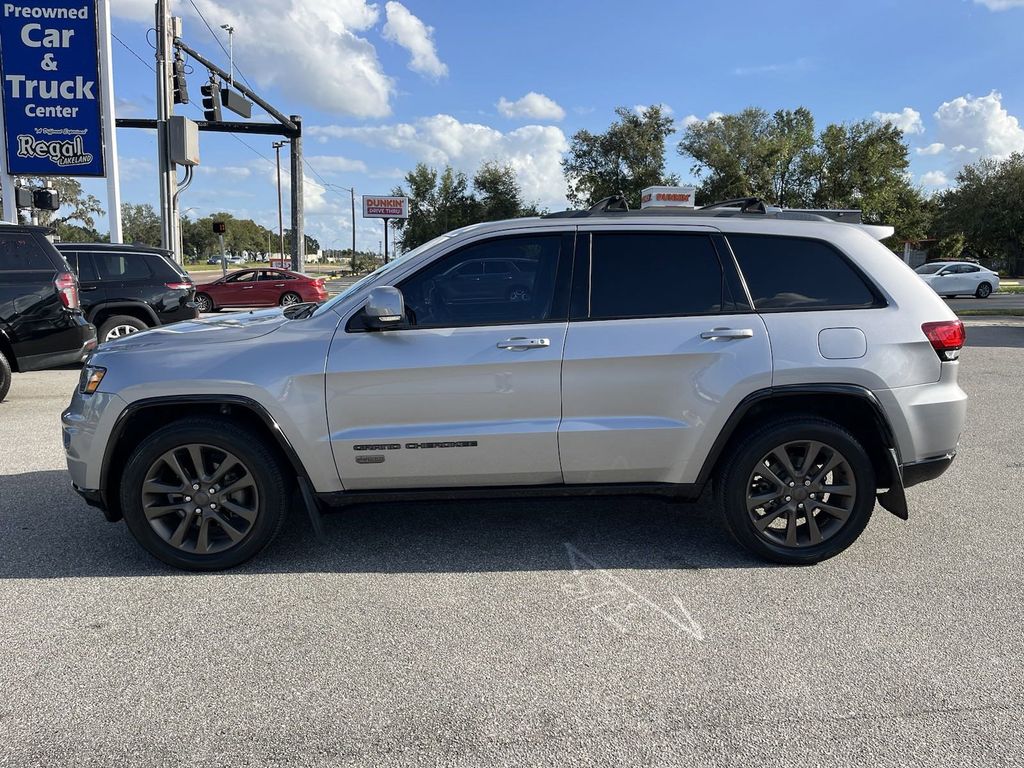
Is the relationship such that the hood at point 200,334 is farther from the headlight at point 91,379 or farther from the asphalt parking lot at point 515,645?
the asphalt parking lot at point 515,645

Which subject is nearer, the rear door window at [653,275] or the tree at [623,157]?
the rear door window at [653,275]

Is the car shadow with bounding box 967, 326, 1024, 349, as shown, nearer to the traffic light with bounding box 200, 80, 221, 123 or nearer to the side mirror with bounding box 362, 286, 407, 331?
the side mirror with bounding box 362, 286, 407, 331

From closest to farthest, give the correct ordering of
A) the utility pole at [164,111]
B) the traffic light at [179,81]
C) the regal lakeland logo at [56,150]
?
1. the regal lakeland logo at [56,150]
2. the utility pole at [164,111]
3. the traffic light at [179,81]

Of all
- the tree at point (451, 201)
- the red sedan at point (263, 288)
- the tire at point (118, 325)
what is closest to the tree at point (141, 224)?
the tree at point (451, 201)

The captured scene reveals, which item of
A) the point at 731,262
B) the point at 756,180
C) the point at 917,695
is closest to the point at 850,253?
the point at 731,262

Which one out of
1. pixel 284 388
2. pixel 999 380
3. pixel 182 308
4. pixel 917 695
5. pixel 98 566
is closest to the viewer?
pixel 917 695

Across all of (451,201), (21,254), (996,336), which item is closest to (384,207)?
(451,201)

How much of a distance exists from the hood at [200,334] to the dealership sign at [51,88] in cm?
1402

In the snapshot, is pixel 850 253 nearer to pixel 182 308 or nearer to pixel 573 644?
pixel 573 644

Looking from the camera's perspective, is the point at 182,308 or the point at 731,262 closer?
the point at 731,262

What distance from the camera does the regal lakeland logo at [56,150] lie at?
14922 mm

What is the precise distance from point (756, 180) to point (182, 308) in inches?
1561

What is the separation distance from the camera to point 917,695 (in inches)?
106

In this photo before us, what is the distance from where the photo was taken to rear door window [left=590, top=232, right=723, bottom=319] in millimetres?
3744
